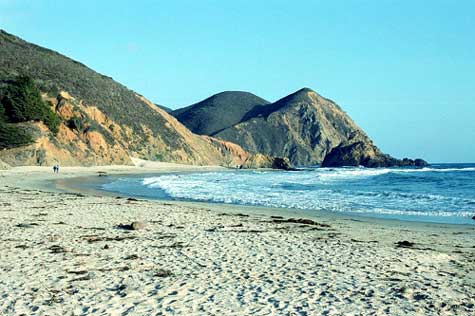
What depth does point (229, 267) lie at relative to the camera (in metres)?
8.85

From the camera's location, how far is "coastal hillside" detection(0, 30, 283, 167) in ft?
183

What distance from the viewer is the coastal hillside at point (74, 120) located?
55.8 m

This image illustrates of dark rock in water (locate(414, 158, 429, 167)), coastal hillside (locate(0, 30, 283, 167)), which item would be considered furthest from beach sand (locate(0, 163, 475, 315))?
dark rock in water (locate(414, 158, 429, 167))

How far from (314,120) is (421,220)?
17911cm

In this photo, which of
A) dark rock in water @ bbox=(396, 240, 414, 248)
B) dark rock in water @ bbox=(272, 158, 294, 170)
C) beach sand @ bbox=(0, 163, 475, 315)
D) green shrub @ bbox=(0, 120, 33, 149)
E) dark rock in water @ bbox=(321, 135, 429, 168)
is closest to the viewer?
beach sand @ bbox=(0, 163, 475, 315)

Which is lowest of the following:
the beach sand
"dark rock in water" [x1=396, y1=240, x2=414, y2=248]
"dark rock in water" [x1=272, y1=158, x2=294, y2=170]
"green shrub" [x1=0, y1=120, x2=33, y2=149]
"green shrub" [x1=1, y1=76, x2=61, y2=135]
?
the beach sand

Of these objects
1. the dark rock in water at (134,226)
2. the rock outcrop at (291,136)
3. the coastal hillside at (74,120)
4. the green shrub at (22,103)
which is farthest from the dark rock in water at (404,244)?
the rock outcrop at (291,136)

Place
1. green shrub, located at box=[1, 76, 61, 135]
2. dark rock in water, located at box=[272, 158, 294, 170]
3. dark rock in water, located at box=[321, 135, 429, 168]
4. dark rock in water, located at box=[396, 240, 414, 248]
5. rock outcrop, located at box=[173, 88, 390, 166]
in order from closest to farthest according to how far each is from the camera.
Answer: dark rock in water, located at box=[396, 240, 414, 248] < green shrub, located at box=[1, 76, 61, 135] < dark rock in water, located at box=[272, 158, 294, 170] < dark rock in water, located at box=[321, 135, 429, 168] < rock outcrop, located at box=[173, 88, 390, 166]

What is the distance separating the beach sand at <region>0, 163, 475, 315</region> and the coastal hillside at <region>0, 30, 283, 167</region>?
1727 inches

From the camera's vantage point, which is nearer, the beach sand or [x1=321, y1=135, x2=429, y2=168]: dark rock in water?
the beach sand

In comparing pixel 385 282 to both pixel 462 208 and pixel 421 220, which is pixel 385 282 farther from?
pixel 462 208

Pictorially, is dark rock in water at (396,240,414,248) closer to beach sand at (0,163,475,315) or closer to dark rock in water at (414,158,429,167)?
beach sand at (0,163,475,315)

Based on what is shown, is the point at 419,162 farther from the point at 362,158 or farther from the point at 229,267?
the point at 229,267

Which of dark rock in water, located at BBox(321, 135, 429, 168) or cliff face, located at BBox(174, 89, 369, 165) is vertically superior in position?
cliff face, located at BBox(174, 89, 369, 165)
